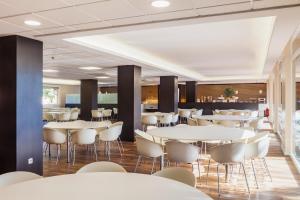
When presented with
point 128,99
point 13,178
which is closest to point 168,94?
point 128,99

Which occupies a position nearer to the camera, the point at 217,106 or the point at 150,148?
the point at 150,148

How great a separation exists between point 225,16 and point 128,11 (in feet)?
3.99

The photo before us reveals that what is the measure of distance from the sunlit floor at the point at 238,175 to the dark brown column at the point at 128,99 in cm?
177

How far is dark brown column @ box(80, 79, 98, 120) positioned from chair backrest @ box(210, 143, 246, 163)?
36.8ft

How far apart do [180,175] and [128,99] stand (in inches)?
267

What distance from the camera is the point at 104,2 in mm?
3057

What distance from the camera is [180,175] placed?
91.3 inches

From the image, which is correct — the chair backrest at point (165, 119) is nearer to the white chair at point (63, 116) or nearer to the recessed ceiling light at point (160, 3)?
the white chair at point (63, 116)

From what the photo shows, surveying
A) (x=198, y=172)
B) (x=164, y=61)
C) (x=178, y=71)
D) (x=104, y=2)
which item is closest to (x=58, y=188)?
(x=104, y=2)

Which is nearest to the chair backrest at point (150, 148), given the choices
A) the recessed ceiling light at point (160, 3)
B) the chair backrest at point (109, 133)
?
the chair backrest at point (109, 133)

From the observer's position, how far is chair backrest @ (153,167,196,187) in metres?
2.23

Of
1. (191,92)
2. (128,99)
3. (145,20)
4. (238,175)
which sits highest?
(145,20)

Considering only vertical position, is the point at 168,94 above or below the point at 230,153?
above

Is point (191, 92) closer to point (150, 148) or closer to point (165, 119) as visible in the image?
point (165, 119)
